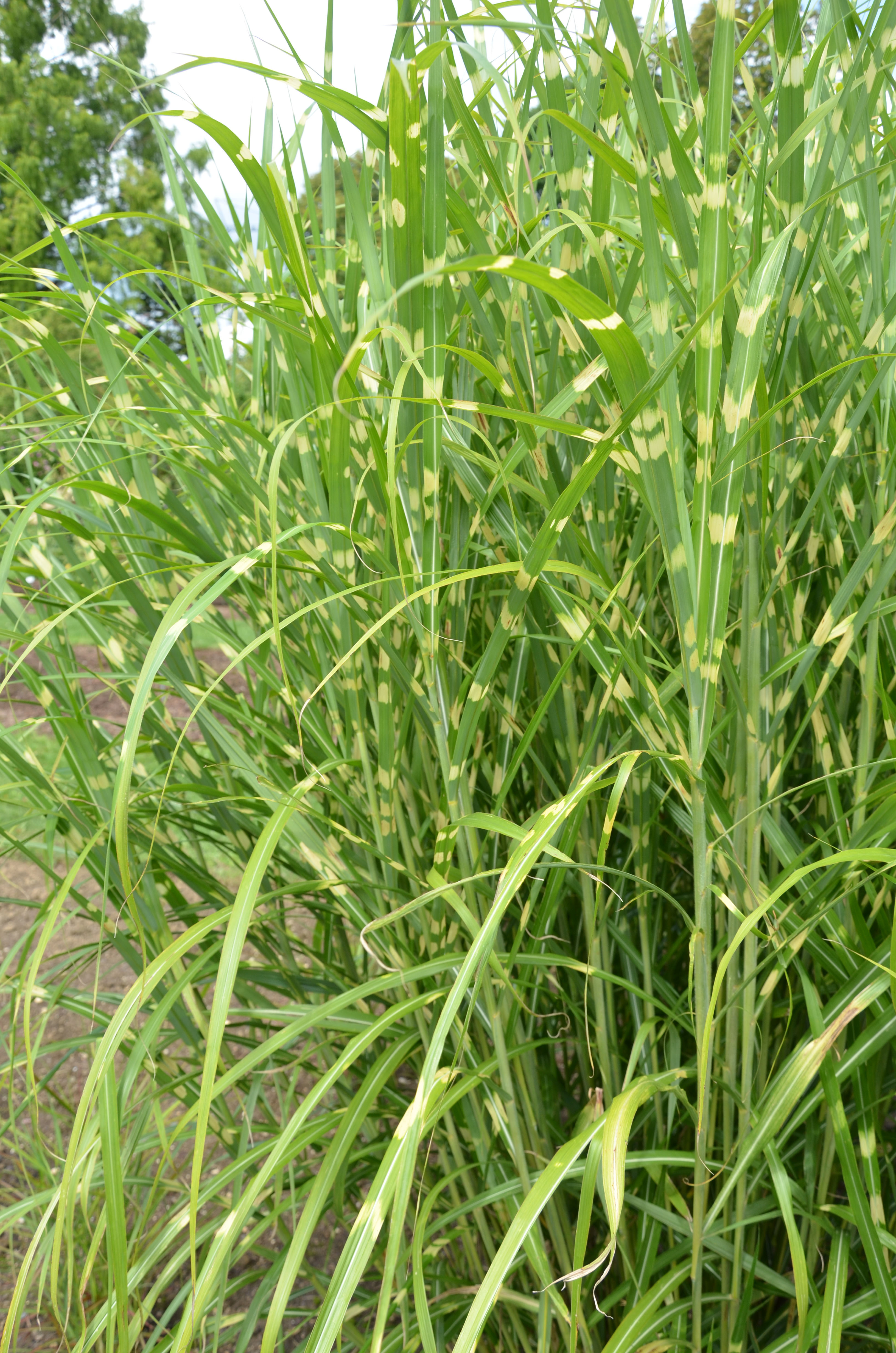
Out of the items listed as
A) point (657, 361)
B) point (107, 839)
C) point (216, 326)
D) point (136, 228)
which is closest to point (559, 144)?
point (657, 361)

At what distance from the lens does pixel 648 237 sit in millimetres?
427

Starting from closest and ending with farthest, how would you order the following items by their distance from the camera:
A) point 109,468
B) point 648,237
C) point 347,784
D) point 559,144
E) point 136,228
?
point 648,237 < point 559,144 < point 347,784 < point 109,468 < point 136,228

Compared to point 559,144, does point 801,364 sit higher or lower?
lower

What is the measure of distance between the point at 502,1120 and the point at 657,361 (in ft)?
1.61

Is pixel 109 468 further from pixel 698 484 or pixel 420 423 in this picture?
pixel 698 484

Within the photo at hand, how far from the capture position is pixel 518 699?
2.25 feet

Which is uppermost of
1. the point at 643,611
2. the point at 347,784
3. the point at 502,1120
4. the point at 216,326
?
the point at 216,326

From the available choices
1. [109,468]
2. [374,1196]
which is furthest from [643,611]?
[109,468]

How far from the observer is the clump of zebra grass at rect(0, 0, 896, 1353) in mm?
462

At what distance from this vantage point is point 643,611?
0.61m

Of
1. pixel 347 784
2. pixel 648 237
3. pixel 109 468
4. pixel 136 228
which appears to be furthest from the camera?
pixel 136 228

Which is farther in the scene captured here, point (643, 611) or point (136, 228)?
point (136, 228)

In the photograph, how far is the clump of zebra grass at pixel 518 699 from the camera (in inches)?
18.2

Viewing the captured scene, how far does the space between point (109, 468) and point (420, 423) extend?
52cm
